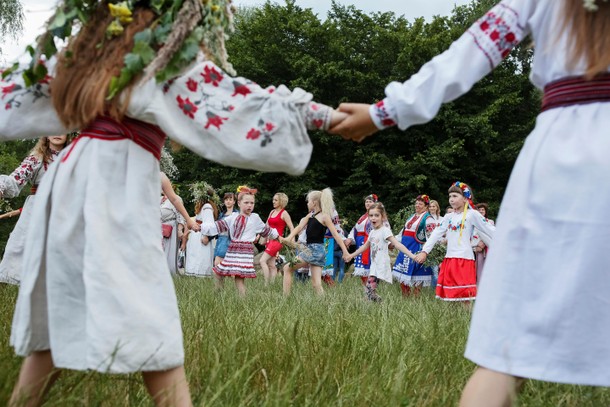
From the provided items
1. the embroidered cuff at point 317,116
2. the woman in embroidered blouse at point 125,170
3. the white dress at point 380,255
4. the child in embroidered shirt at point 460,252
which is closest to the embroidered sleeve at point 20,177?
the woman in embroidered blouse at point 125,170

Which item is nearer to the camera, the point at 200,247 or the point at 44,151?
the point at 44,151

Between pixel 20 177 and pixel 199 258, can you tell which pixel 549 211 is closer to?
pixel 20 177

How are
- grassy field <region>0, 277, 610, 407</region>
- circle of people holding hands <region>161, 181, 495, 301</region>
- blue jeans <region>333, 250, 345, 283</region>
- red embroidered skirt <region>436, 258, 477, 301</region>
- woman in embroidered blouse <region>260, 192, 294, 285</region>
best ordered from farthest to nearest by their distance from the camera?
blue jeans <region>333, 250, 345, 283</region>
woman in embroidered blouse <region>260, 192, 294, 285</region>
circle of people holding hands <region>161, 181, 495, 301</region>
red embroidered skirt <region>436, 258, 477, 301</region>
grassy field <region>0, 277, 610, 407</region>

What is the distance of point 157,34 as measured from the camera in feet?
7.92

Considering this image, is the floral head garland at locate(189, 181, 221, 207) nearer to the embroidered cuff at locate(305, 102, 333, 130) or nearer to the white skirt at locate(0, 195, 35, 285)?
the white skirt at locate(0, 195, 35, 285)

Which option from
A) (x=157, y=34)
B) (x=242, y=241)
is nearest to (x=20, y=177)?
(x=157, y=34)

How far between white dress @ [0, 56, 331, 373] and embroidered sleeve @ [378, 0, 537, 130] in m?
0.34

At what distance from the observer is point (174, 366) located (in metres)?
2.31

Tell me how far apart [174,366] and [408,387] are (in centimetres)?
147

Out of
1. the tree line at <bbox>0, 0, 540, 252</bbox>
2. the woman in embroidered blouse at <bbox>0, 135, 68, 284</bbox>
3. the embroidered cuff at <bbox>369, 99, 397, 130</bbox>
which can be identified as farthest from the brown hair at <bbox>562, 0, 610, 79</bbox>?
the tree line at <bbox>0, 0, 540, 252</bbox>

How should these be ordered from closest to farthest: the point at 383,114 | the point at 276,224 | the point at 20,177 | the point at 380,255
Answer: the point at 383,114, the point at 20,177, the point at 380,255, the point at 276,224

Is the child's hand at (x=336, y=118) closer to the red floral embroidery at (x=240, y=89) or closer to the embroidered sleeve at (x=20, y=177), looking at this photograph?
the red floral embroidery at (x=240, y=89)

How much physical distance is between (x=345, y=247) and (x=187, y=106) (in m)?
9.07

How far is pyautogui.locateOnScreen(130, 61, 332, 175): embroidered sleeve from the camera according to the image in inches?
95.0
